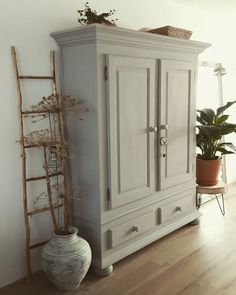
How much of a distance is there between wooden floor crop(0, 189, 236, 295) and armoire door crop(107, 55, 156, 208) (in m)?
0.51

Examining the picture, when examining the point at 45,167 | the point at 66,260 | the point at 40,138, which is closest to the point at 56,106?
the point at 40,138

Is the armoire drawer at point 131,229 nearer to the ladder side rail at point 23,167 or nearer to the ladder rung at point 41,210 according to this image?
the ladder rung at point 41,210

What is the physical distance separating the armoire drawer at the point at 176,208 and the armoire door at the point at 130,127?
0.29 meters

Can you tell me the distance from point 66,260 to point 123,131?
940 millimetres

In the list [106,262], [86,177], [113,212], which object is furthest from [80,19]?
[106,262]

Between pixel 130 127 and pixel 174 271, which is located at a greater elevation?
pixel 130 127

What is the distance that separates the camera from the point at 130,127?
Result: 239 cm

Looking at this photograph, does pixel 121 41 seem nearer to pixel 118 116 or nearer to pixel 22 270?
pixel 118 116

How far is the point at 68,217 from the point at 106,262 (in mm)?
443

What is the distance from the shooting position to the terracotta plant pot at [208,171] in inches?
128

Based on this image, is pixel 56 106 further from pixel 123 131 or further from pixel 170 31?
pixel 170 31

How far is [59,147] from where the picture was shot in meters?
2.23

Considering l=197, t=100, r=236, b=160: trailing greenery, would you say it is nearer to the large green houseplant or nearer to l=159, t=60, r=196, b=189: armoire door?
the large green houseplant

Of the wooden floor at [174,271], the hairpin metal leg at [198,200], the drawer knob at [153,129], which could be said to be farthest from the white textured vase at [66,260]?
the hairpin metal leg at [198,200]
